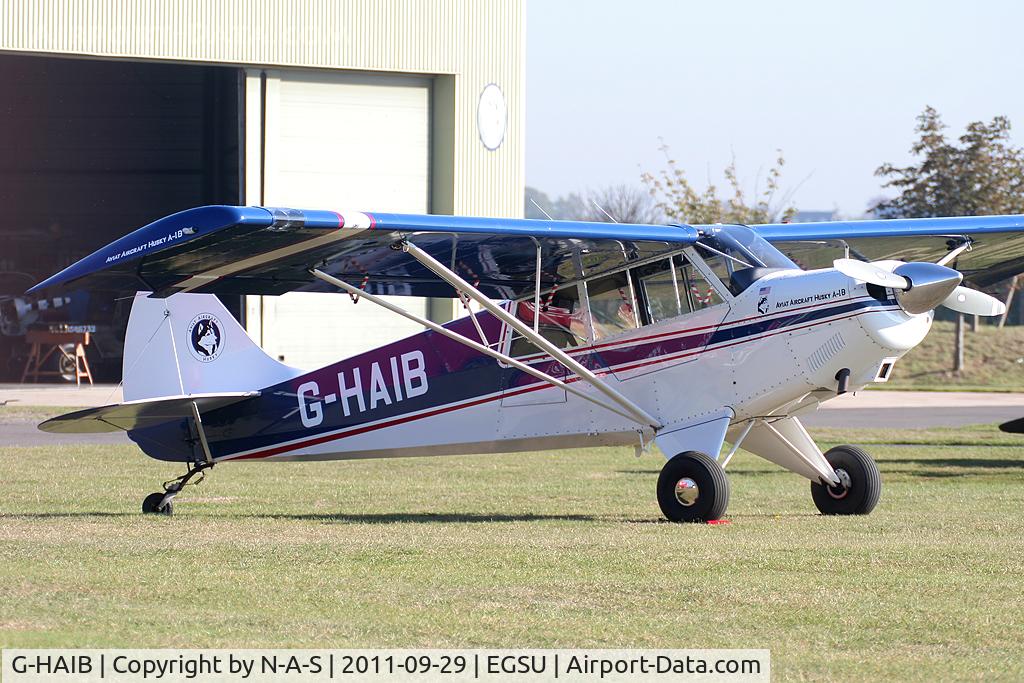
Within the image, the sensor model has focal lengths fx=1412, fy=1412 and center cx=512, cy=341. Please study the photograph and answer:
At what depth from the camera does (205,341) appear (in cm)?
1329

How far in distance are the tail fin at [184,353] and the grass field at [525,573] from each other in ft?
3.72

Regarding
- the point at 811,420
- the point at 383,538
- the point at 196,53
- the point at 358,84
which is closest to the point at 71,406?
the point at 196,53

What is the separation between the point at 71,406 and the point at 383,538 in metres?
19.6

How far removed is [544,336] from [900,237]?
3552mm

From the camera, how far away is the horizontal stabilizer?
1178cm

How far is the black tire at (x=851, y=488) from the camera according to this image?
11.9m

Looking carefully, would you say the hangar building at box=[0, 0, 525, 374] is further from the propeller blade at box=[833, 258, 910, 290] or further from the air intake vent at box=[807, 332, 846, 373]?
the propeller blade at box=[833, 258, 910, 290]

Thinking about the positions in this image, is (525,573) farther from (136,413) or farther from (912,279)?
(136,413)

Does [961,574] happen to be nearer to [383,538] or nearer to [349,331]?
[383,538]

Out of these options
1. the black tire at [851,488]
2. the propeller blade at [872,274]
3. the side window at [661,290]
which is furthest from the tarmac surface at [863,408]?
the propeller blade at [872,274]

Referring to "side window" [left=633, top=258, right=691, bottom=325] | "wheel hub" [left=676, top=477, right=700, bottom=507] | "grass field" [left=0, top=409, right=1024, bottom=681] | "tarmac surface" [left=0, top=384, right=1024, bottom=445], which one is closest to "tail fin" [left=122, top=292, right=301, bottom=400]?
"grass field" [left=0, top=409, right=1024, bottom=681]

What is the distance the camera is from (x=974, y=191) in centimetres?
4525

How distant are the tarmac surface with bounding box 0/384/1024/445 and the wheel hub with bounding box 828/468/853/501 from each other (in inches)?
485
